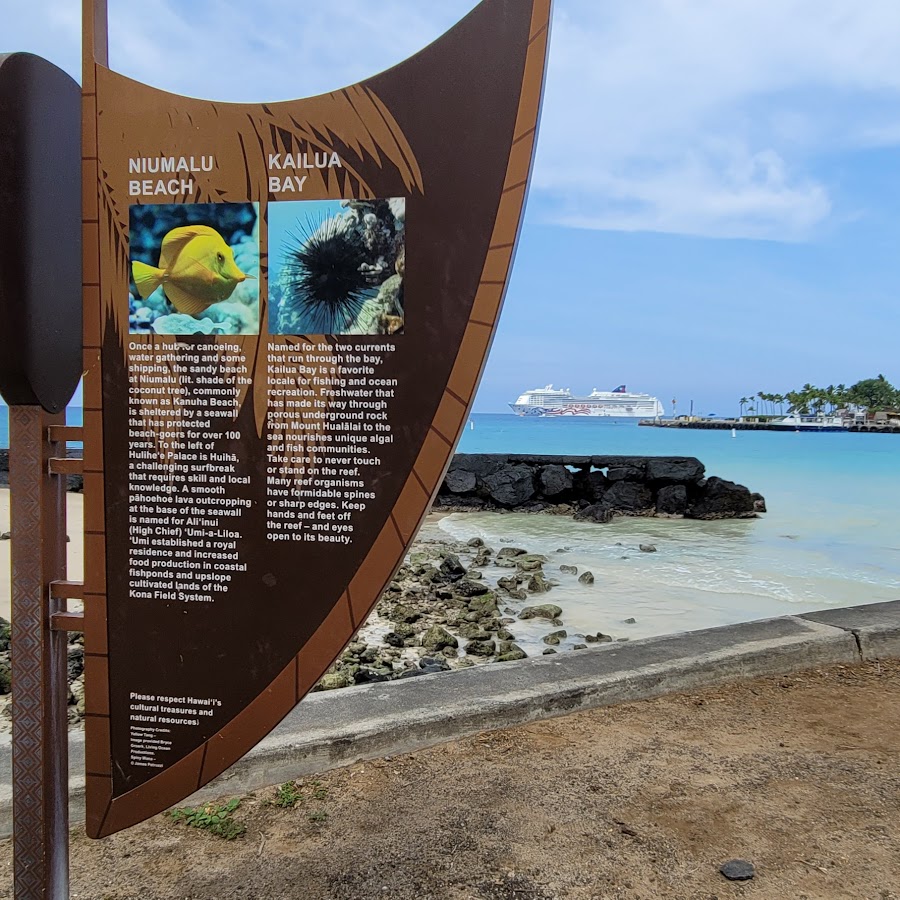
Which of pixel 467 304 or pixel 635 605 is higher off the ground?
pixel 467 304

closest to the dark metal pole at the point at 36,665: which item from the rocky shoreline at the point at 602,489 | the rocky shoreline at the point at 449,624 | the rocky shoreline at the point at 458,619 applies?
the rocky shoreline at the point at 449,624

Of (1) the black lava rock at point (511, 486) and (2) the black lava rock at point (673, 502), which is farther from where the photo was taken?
(1) the black lava rock at point (511, 486)

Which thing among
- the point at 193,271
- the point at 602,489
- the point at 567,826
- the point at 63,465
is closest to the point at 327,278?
the point at 193,271

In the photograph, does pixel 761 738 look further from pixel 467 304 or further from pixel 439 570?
pixel 439 570

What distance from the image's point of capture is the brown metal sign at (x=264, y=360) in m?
1.77

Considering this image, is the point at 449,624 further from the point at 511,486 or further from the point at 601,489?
the point at 601,489

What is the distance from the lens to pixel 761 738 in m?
3.40

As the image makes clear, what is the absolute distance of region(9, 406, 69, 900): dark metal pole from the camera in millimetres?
1959

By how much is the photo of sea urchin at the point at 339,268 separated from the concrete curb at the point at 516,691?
6.00 ft

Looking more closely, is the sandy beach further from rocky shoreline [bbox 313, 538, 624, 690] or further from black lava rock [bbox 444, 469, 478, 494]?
black lava rock [bbox 444, 469, 478, 494]

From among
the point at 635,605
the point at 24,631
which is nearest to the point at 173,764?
the point at 24,631

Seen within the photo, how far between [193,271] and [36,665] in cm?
109

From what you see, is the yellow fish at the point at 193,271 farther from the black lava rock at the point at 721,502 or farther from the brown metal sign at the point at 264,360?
the black lava rock at the point at 721,502

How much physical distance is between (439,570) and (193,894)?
6506mm
